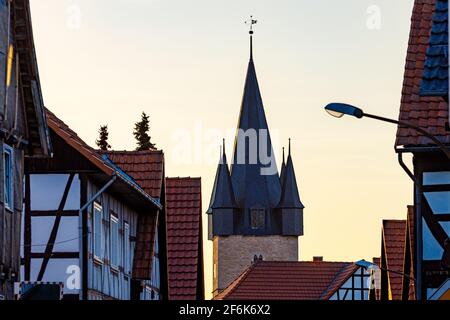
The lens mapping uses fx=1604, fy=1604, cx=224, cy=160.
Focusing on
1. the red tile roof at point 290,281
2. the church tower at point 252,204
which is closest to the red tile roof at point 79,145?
the red tile roof at point 290,281

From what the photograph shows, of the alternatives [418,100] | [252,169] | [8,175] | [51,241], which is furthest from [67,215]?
[252,169]

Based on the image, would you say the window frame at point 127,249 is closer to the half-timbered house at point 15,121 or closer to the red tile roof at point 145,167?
the red tile roof at point 145,167

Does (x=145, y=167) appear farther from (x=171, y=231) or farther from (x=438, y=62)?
(x=438, y=62)

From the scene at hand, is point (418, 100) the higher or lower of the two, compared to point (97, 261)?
higher

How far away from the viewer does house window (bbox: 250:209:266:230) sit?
480 feet

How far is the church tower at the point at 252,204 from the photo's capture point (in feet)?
470

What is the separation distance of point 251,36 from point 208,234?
19.6 m

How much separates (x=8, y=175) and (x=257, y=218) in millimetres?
123810

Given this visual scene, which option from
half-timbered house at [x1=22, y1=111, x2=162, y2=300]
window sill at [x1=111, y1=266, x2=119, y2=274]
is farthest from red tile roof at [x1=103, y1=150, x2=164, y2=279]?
half-timbered house at [x1=22, y1=111, x2=162, y2=300]

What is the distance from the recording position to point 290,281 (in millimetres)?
94188

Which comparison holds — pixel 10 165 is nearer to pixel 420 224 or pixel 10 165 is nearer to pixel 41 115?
pixel 41 115

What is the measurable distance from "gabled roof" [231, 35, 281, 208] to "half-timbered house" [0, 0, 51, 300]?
116293 mm

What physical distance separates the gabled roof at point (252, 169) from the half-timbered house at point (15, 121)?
382ft
